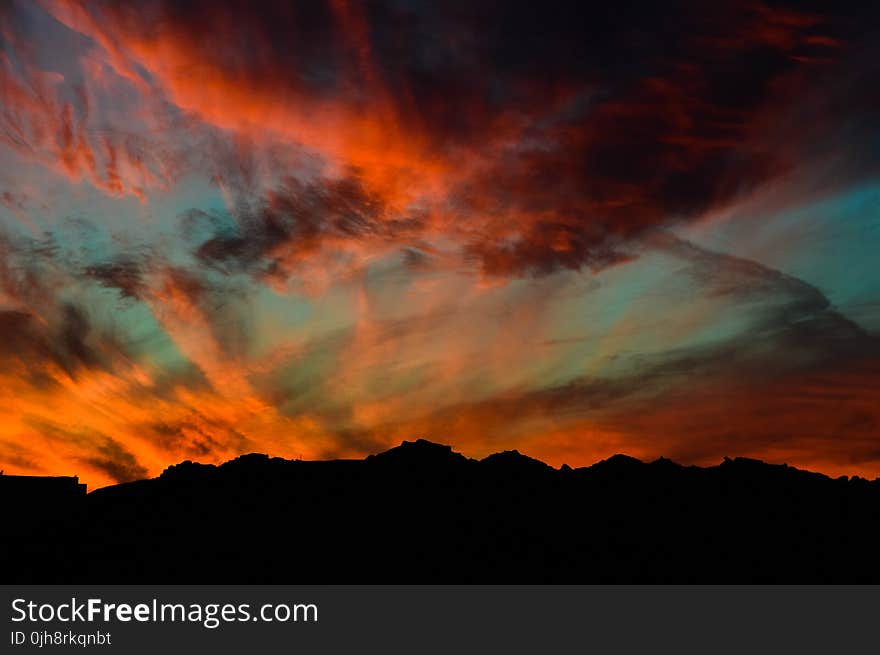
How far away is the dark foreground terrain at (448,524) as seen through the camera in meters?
61.2

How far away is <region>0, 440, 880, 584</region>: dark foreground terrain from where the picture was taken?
61.2 m

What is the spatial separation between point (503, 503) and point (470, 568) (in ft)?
25.2

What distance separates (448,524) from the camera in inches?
2589

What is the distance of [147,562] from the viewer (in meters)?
61.8
